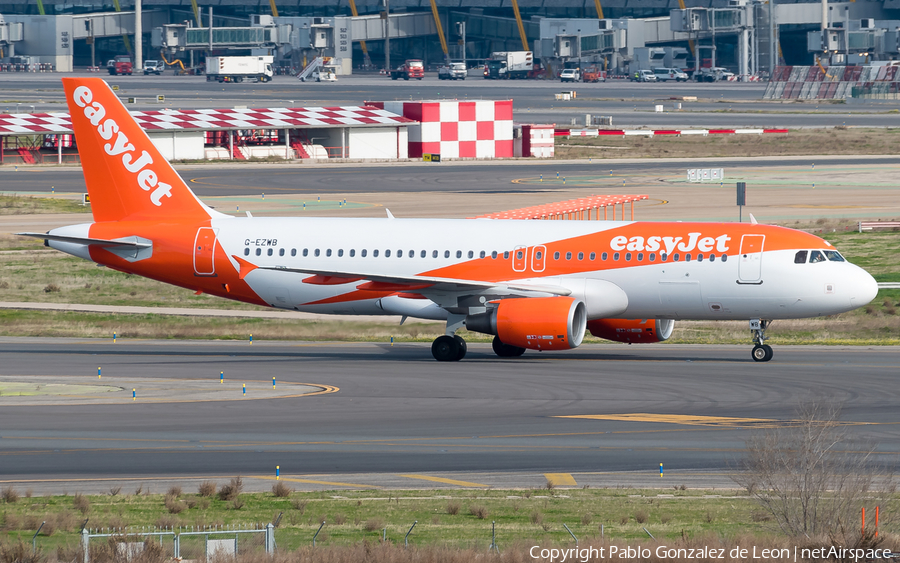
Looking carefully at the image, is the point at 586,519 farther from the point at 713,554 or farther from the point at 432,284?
the point at 432,284

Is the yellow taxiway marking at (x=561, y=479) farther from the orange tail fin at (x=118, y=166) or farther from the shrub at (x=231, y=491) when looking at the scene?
the orange tail fin at (x=118, y=166)

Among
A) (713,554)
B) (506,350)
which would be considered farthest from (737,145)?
(713,554)

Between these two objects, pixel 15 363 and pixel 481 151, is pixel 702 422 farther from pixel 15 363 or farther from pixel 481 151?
pixel 481 151

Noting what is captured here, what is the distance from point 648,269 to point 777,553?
22386 mm

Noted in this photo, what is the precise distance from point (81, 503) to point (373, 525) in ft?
17.8

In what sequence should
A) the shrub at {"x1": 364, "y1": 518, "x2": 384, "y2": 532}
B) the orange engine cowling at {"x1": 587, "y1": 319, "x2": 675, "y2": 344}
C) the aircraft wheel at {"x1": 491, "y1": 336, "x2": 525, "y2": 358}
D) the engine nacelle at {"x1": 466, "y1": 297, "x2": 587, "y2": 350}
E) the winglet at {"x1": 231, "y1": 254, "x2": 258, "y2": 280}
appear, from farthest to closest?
the winglet at {"x1": 231, "y1": 254, "x2": 258, "y2": 280}, the aircraft wheel at {"x1": 491, "y1": 336, "x2": 525, "y2": 358}, the orange engine cowling at {"x1": 587, "y1": 319, "x2": 675, "y2": 344}, the engine nacelle at {"x1": 466, "y1": 297, "x2": 587, "y2": 350}, the shrub at {"x1": 364, "y1": 518, "x2": 384, "y2": 532}

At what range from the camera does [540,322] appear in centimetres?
3847

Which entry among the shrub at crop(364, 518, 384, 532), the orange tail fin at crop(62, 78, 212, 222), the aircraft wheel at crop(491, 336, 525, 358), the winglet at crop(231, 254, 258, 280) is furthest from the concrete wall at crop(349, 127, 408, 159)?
the shrub at crop(364, 518, 384, 532)

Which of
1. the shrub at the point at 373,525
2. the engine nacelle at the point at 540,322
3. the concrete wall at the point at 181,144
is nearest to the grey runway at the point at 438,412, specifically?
the engine nacelle at the point at 540,322

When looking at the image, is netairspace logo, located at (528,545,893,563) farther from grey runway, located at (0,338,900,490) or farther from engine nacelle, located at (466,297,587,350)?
engine nacelle, located at (466,297,587,350)

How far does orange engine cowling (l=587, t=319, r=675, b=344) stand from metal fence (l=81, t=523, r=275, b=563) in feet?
75.6

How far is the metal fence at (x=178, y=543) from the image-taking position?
694 inches

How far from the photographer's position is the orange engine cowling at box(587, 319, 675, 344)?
4138 centimetres

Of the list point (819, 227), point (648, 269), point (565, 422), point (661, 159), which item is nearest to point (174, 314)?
point (648, 269)
